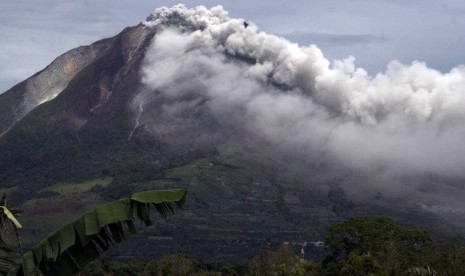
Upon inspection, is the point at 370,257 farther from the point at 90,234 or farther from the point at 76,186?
the point at 76,186

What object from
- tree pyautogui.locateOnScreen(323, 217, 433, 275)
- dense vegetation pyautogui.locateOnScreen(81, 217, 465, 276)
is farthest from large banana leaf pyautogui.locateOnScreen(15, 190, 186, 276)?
tree pyautogui.locateOnScreen(323, 217, 433, 275)

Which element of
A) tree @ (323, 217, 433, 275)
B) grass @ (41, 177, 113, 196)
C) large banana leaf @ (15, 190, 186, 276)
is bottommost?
grass @ (41, 177, 113, 196)

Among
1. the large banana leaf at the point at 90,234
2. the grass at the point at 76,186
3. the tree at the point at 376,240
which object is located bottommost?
the grass at the point at 76,186

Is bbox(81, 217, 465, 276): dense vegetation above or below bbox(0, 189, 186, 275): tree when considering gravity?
below

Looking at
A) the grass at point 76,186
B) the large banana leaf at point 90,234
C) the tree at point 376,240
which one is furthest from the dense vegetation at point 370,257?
the grass at point 76,186

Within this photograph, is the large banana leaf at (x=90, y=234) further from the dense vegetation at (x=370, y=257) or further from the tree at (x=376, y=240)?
the tree at (x=376, y=240)

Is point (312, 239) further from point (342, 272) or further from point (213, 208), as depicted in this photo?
point (342, 272)

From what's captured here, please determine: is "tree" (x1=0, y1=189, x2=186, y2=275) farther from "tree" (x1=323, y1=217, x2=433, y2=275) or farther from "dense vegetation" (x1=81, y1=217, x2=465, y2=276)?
"tree" (x1=323, y1=217, x2=433, y2=275)
